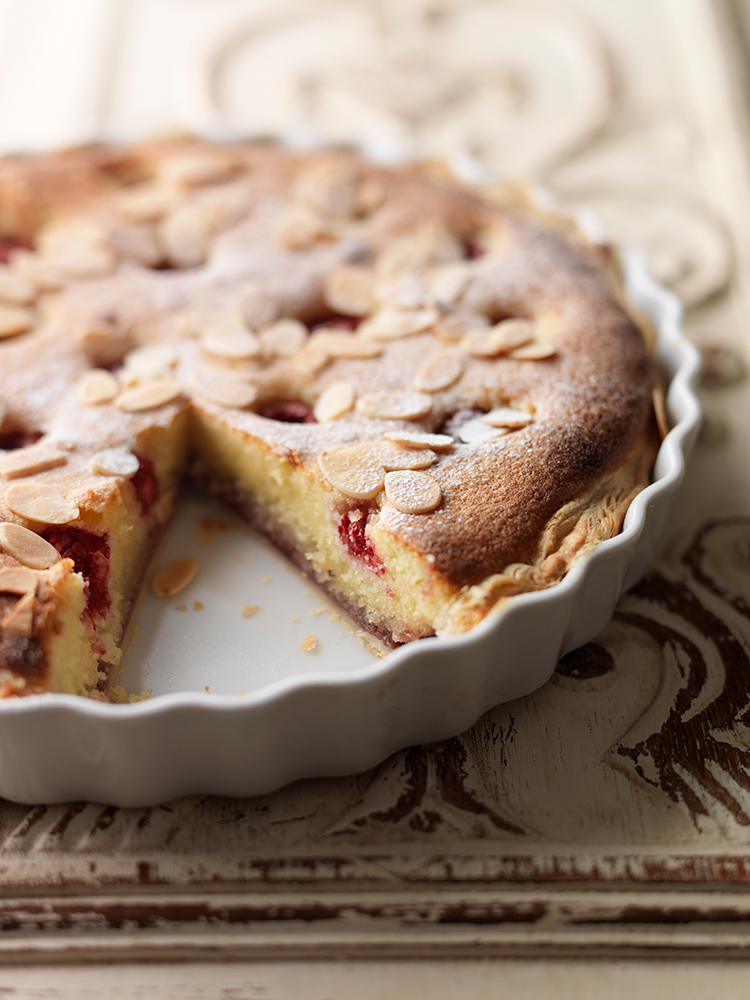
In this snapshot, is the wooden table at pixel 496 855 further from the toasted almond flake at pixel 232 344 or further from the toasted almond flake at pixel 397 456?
the toasted almond flake at pixel 232 344

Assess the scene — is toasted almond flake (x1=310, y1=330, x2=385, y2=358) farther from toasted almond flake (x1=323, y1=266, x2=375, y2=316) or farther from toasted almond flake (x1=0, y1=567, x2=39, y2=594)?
toasted almond flake (x1=0, y1=567, x2=39, y2=594)

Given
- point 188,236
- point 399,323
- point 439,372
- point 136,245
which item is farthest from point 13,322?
point 439,372

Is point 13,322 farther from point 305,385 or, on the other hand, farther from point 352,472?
point 352,472

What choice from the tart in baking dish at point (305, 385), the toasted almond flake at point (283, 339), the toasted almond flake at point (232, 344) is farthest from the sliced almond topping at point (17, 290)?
the toasted almond flake at point (283, 339)

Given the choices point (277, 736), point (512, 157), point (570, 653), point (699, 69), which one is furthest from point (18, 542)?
point (699, 69)

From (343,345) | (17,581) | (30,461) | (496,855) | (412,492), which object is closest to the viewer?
(496,855)

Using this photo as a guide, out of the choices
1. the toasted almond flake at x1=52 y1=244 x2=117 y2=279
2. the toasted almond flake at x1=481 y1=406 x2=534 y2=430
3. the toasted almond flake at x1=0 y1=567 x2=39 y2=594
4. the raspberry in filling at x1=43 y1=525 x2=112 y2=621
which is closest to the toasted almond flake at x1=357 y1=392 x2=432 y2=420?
the toasted almond flake at x1=481 y1=406 x2=534 y2=430

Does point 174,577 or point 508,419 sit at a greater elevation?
point 508,419
